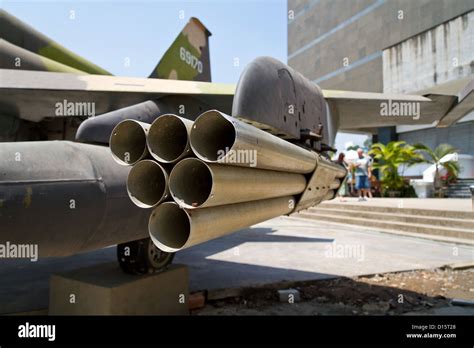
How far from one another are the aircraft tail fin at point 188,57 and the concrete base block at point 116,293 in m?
5.96

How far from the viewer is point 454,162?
20.4 meters

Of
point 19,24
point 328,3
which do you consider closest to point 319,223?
point 19,24

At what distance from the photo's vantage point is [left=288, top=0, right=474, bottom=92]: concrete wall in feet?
90.9

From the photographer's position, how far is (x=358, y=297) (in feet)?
16.5

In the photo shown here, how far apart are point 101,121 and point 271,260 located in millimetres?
4460

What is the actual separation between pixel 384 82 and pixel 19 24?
28.7m

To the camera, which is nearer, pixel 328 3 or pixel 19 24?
pixel 19 24
